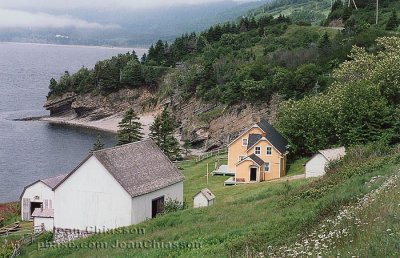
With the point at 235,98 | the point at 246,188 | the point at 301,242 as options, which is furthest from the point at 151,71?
the point at 301,242

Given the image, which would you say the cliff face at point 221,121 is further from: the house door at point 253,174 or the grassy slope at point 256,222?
the grassy slope at point 256,222

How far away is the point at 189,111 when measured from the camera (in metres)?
97.8

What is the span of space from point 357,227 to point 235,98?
241ft

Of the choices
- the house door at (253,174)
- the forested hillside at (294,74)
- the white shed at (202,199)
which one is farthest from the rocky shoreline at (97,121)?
the white shed at (202,199)

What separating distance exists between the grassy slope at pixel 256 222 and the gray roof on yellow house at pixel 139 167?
4.73 m

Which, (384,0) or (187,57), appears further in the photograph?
(187,57)

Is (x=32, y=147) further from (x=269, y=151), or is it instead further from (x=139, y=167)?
(x=139, y=167)

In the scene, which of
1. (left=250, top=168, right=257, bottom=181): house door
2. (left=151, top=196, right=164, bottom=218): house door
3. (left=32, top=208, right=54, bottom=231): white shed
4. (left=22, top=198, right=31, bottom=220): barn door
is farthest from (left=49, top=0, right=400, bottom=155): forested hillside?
(left=32, top=208, right=54, bottom=231): white shed

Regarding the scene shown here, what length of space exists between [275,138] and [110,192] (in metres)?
25.4

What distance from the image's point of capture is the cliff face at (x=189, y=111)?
267 feet

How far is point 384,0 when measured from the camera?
10606 centimetres

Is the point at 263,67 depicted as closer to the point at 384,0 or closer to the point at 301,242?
the point at 384,0

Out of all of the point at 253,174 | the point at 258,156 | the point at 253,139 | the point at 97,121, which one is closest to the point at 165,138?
the point at 253,139

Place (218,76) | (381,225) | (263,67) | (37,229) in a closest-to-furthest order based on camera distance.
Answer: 1. (381,225)
2. (37,229)
3. (263,67)
4. (218,76)
